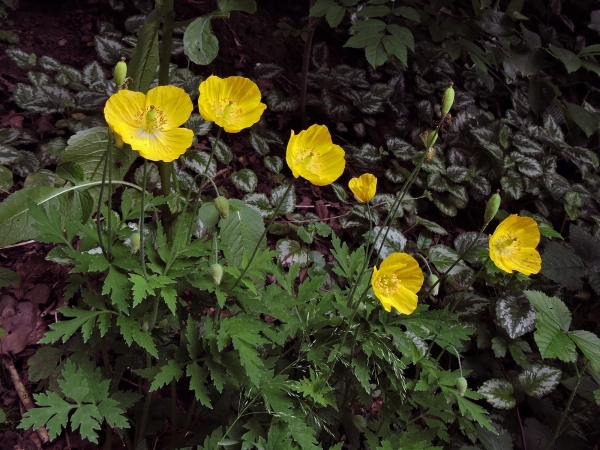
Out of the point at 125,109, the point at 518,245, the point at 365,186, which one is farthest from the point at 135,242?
the point at 518,245

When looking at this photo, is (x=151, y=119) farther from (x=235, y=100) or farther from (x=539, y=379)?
(x=539, y=379)

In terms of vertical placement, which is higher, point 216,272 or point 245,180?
point 216,272

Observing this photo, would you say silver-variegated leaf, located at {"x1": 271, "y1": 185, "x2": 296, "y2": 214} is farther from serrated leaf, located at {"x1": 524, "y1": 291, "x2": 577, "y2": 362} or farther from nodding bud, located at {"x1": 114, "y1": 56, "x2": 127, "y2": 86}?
nodding bud, located at {"x1": 114, "y1": 56, "x2": 127, "y2": 86}

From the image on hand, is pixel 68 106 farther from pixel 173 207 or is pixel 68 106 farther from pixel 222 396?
pixel 222 396

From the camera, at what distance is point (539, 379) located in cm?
209

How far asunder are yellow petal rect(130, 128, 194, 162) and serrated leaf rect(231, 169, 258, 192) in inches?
46.5

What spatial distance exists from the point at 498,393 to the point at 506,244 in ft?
2.92

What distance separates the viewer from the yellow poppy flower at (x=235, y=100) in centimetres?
129

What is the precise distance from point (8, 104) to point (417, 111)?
2444mm

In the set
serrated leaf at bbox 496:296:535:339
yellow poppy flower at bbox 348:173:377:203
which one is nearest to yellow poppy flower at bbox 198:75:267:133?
yellow poppy flower at bbox 348:173:377:203

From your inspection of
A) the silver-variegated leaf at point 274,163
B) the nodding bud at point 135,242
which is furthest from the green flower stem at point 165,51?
the silver-variegated leaf at point 274,163

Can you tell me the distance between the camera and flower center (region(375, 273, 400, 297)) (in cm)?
134

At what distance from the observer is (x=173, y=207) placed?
160 centimetres

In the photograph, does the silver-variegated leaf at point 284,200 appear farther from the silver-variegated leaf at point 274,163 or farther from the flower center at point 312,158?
the flower center at point 312,158
